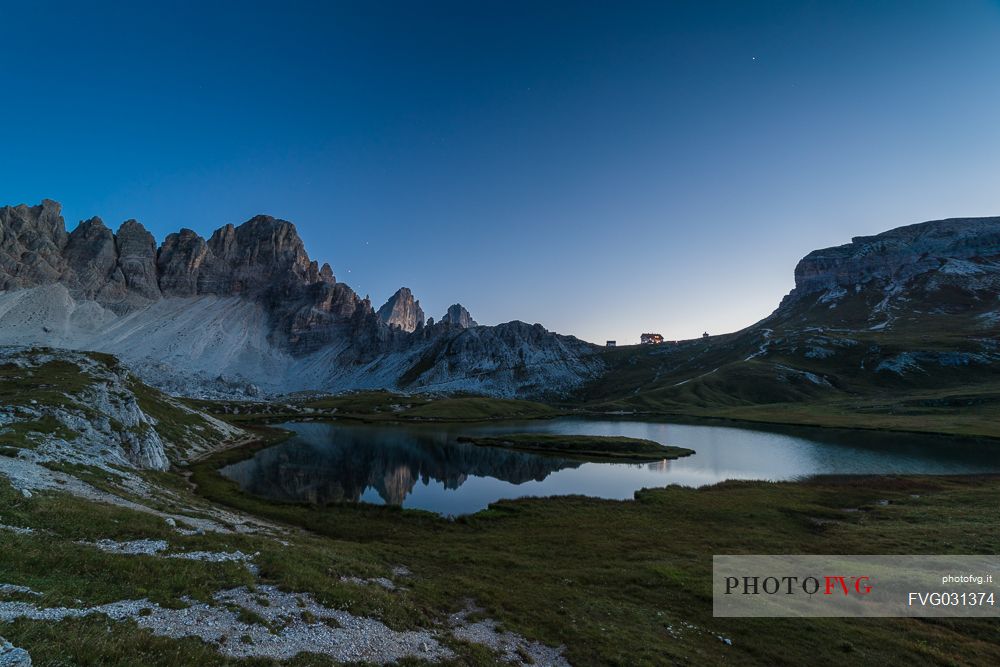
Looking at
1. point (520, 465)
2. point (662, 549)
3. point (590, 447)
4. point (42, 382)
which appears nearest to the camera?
point (662, 549)

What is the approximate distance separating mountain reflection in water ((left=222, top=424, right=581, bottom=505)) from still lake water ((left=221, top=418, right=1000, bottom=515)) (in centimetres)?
17

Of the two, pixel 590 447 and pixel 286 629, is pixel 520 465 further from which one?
pixel 286 629

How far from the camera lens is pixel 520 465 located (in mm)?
87562

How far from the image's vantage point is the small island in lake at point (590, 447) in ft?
321

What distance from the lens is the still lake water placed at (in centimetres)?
6322

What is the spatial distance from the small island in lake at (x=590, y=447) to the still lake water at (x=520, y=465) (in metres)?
5.25

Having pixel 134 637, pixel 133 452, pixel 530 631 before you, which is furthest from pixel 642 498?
pixel 133 452

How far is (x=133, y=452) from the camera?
183 feet

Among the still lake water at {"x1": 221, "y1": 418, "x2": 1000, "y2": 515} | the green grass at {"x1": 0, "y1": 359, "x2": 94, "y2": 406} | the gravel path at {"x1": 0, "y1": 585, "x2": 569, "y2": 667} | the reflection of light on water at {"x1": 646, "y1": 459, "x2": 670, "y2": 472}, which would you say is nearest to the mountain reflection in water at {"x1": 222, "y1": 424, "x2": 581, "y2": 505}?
the still lake water at {"x1": 221, "y1": 418, "x2": 1000, "y2": 515}

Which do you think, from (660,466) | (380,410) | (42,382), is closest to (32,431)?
(42,382)

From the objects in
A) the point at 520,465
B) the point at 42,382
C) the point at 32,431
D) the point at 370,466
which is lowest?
the point at 520,465

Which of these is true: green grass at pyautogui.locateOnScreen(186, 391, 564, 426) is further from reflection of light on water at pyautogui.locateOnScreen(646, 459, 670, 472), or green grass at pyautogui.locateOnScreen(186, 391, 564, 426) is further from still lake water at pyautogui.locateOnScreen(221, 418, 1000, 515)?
reflection of light on water at pyautogui.locateOnScreen(646, 459, 670, 472)

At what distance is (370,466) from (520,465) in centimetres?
2936

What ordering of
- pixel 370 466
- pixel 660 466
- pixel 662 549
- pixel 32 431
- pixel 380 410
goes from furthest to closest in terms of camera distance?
pixel 380 410, pixel 660 466, pixel 370 466, pixel 32 431, pixel 662 549
